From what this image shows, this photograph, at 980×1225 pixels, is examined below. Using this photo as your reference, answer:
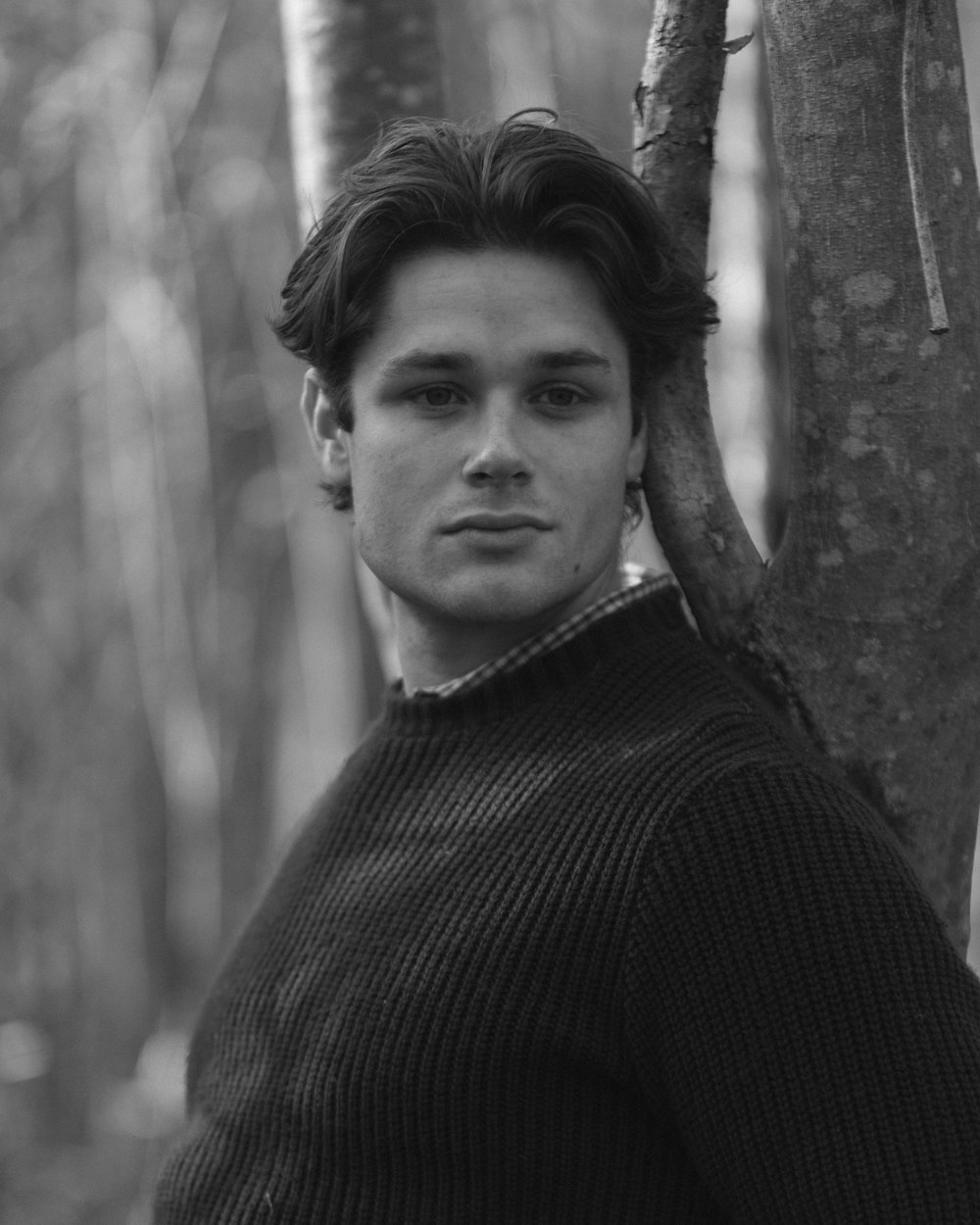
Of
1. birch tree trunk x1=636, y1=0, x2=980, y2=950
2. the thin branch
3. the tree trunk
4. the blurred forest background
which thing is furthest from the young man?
the blurred forest background

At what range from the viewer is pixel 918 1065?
1.18 meters

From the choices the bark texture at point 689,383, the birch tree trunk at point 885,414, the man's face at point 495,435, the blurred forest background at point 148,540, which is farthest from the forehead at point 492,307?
the blurred forest background at point 148,540

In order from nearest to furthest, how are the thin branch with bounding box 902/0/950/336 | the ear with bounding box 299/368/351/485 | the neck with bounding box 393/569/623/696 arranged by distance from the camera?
the thin branch with bounding box 902/0/950/336 → the neck with bounding box 393/569/623/696 → the ear with bounding box 299/368/351/485

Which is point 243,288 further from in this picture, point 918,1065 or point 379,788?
point 918,1065

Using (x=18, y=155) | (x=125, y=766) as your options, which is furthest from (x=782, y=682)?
(x=125, y=766)

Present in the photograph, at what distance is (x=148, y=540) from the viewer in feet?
16.1

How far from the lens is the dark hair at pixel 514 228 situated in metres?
1.53

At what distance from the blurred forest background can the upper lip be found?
2.38 metres

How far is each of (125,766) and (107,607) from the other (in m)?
0.71

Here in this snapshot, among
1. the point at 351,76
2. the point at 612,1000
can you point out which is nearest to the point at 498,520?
the point at 612,1000

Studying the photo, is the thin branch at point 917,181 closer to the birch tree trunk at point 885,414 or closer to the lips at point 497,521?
the birch tree trunk at point 885,414

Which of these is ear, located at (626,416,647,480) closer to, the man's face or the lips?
the man's face

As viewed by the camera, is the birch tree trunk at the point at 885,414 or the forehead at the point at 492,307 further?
the forehead at the point at 492,307

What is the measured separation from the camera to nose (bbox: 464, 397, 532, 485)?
146 centimetres
